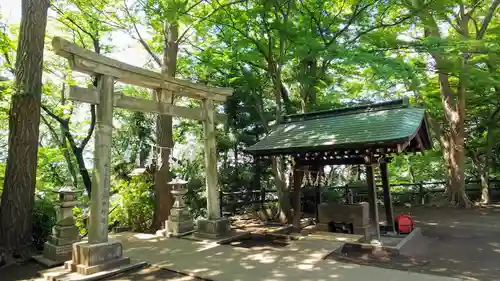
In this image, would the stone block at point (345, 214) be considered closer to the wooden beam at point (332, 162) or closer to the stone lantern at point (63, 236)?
the wooden beam at point (332, 162)

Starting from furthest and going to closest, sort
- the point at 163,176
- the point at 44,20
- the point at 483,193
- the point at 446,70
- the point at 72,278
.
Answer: the point at 483,193 < the point at 446,70 < the point at 163,176 < the point at 44,20 < the point at 72,278

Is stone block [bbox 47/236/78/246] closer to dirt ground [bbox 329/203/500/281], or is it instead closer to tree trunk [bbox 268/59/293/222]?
dirt ground [bbox 329/203/500/281]

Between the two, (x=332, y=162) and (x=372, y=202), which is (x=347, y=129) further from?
(x=372, y=202)

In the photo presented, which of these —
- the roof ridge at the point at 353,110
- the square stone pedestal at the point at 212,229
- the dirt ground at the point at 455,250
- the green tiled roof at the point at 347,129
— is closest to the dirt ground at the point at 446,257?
the dirt ground at the point at 455,250

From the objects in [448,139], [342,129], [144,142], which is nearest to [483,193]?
[448,139]

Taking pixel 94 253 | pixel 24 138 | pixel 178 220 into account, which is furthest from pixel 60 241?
pixel 178 220

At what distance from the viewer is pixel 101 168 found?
17.7 ft

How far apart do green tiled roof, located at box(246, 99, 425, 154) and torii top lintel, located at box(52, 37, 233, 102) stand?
7.14ft

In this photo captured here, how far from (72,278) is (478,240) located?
9.34 m

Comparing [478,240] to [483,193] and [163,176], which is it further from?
[163,176]

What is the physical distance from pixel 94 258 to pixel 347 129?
634 centimetres

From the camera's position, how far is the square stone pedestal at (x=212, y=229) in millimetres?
7629

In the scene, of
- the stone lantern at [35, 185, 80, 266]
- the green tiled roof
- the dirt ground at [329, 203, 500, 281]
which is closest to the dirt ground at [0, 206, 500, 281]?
the dirt ground at [329, 203, 500, 281]

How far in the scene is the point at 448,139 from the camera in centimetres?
1377
